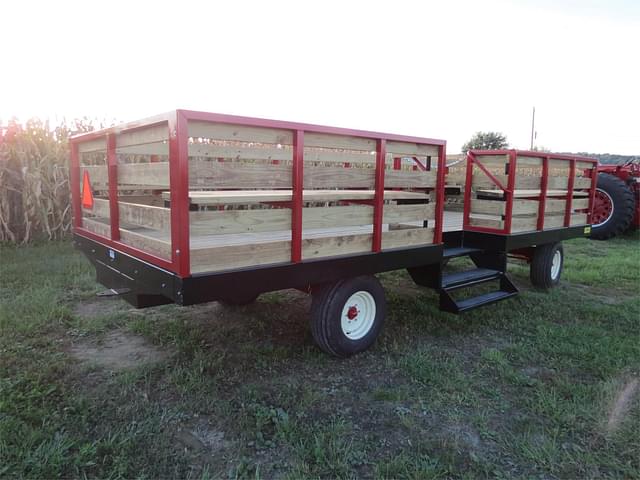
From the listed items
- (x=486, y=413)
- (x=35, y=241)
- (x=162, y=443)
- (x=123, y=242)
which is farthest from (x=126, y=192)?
(x=35, y=241)

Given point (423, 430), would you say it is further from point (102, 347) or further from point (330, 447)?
point (102, 347)

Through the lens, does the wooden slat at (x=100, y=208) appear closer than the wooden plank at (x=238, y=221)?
No

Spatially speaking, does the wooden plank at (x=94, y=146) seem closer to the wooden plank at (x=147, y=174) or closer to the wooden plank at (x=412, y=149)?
the wooden plank at (x=147, y=174)

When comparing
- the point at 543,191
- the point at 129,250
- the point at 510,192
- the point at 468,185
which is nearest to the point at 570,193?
the point at 543,191

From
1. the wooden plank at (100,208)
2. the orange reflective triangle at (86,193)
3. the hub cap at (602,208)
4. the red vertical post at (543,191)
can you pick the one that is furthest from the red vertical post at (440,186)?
the hub cap at (602,208)

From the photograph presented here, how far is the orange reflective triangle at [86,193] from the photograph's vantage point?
12.8ft

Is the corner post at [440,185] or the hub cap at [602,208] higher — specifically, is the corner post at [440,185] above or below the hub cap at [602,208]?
above

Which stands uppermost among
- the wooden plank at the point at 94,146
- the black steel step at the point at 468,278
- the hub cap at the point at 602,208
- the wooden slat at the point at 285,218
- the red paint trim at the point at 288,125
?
the red paint trim at the point at 288,125

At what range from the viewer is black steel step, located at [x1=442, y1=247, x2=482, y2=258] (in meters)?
4.67

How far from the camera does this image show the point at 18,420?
2.62 m

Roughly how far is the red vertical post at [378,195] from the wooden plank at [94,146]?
6.66 ft

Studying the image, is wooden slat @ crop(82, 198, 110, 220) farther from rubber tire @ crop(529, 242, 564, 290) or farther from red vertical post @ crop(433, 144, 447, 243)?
rubber tire @ crop(529, 242, 564, 290)

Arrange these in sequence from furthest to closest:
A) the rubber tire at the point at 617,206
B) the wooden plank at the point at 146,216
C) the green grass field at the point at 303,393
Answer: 1. the rubber tire at the point at 617,206
2. the wooden plank at the point at 146,216
3. the green grass field at the point at 303,393

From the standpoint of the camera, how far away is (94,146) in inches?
147
